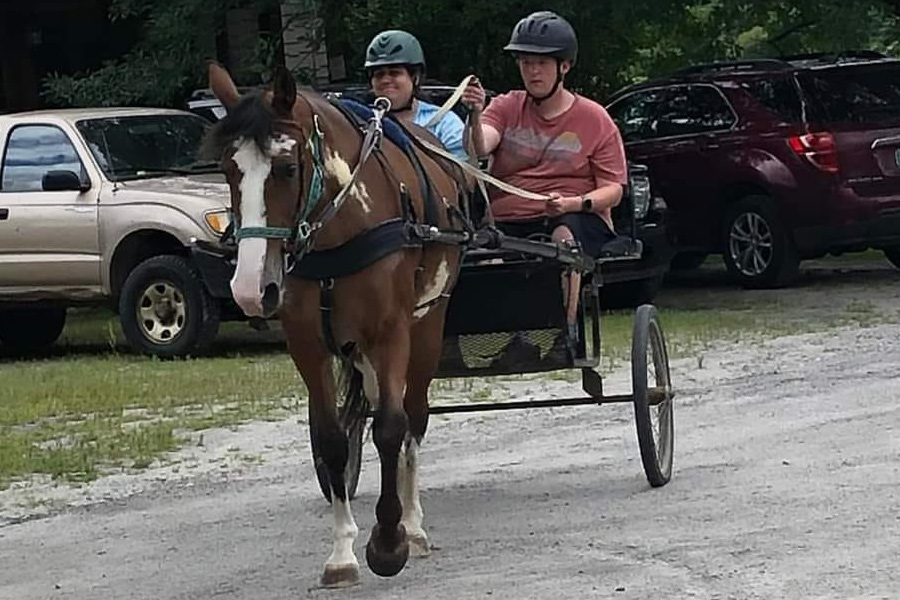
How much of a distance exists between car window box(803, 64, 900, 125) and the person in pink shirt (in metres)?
8.27

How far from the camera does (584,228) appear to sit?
8.64 m

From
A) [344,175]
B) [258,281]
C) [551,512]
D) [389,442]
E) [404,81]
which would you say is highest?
[404,81]

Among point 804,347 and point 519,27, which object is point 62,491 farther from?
point 804,347


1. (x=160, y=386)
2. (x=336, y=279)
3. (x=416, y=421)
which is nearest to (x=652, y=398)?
(x=416, y=421)

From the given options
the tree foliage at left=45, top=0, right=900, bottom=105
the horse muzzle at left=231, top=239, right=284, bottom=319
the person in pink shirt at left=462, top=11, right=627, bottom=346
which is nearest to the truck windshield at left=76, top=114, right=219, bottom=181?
the tree foliage at left=45, top=0, right=900, bottom=105

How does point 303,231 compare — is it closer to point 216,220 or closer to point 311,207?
point 311,207

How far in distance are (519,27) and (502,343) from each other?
147 cm

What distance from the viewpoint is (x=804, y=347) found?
13.4 m

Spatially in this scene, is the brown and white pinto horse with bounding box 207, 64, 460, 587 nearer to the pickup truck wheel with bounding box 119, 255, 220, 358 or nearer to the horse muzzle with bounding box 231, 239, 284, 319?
the horse muzzle with bounding box 231, 239, 284, 319

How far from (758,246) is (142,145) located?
553 cm

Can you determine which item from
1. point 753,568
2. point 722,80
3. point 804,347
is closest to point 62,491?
point 753,568

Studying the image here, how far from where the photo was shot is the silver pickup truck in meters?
14.1

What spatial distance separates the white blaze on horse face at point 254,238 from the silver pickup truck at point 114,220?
736cm

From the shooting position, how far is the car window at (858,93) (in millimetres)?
16547
